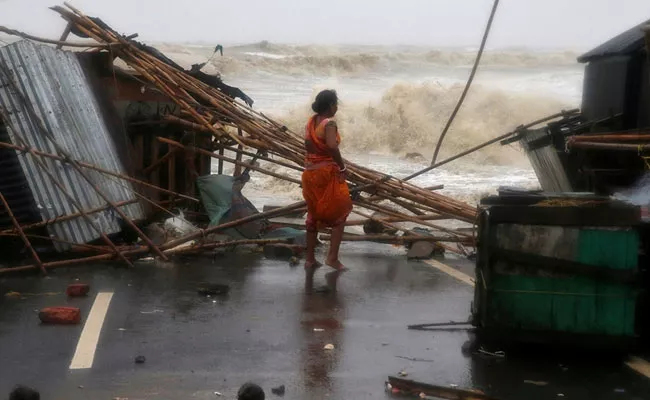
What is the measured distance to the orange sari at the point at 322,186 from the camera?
9.15 m

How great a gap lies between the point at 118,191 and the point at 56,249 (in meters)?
1.57

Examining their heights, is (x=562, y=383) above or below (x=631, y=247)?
below

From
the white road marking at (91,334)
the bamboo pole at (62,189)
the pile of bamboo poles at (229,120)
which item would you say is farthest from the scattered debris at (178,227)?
the white road marking at (91,334)

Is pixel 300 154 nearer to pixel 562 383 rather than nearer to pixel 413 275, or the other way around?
pixel 413 275

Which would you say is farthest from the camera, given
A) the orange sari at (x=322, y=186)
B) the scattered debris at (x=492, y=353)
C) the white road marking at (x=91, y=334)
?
the orange sari at (x=322, y=186)

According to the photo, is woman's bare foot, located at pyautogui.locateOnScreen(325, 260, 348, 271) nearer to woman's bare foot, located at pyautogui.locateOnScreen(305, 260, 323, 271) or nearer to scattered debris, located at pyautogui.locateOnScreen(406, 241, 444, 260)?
woman's bare foot, located at pyautogui.locateOnScreen(305, 260, 323, 271)

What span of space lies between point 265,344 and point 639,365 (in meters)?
2.46

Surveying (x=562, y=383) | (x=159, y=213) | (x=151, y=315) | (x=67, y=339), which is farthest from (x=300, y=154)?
(x=562, y=383)

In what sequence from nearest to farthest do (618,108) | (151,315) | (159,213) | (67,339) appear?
(67,339) → (151,315) → (618,108) → (159,213)

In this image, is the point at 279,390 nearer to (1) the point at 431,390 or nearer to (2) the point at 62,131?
(1) the point at 431,390

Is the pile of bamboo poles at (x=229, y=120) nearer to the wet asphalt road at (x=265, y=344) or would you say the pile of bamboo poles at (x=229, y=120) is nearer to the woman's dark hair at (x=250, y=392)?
the wet asphalt road at (x=265, y=344)

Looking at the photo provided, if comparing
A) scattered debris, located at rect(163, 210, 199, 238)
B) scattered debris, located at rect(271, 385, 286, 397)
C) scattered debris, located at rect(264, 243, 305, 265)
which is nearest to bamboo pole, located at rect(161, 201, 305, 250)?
scattered debris, located at rect(264, 243, 305, 265)

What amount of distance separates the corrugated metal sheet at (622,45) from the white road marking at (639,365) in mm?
4861

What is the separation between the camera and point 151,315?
7.17m
